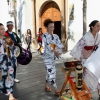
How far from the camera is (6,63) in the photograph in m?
4.12

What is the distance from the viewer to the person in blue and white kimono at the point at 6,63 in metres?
4.07

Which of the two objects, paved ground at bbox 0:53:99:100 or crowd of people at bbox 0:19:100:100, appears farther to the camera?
paved ground at bbox 0:53:99:100

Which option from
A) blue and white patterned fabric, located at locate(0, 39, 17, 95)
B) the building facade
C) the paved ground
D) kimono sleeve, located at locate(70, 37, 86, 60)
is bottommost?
the paved ground

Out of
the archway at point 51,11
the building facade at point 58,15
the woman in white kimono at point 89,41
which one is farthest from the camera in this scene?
the archway at point 51,11

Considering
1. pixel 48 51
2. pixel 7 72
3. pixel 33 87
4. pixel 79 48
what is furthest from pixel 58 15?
pixel 7 72

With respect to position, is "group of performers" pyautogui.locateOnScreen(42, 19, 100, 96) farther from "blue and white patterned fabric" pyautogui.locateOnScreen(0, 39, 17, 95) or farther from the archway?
the archway

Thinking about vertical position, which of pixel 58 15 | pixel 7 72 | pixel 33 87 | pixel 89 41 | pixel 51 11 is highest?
pixel 51 11

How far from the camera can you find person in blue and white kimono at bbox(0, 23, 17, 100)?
13.4ft

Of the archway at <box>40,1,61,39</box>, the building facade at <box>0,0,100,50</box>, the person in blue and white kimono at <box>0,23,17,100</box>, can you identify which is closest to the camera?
the person in blue and white kimono at <box>0,23,17,100</box>

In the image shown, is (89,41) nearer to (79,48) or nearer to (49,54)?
(79,48)

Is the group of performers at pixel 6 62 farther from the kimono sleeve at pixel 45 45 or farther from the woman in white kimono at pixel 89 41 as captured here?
the woman in white kimono at pixel 89 41

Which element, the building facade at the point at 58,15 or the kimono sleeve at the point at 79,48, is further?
Answer: the building facade at the point at 58,15

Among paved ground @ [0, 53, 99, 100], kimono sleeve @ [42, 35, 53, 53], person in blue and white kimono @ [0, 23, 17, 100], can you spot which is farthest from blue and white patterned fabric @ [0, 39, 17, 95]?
kimono sleeve @ [42, 35, 53, 53]

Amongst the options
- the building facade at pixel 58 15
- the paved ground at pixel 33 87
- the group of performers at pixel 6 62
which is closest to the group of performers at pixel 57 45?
the paved ground at pixel 33 87
